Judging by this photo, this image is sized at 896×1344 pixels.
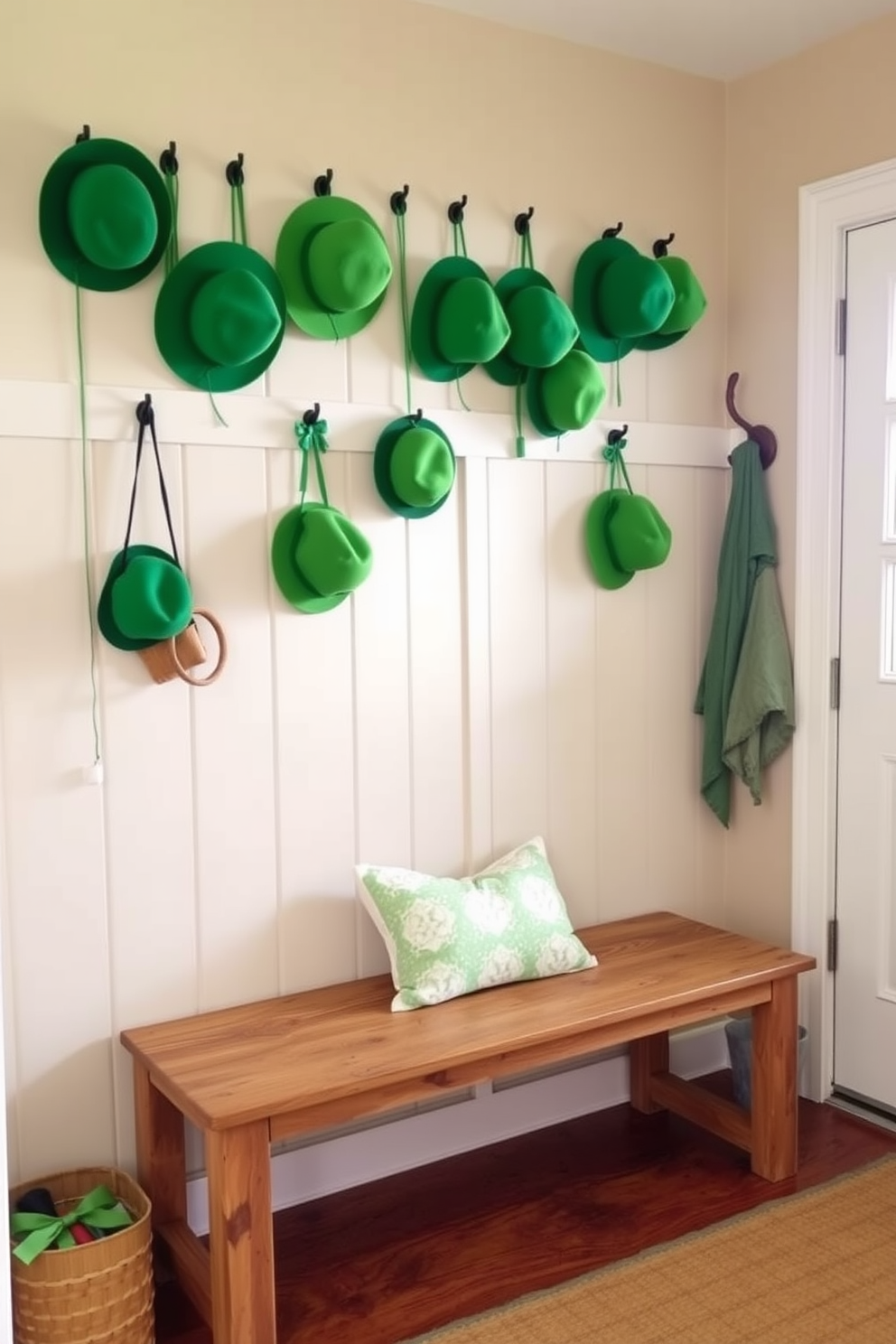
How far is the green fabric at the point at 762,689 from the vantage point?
3.00m

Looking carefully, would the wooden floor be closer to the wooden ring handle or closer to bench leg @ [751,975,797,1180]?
bench leg @ [751,975,797,1180]

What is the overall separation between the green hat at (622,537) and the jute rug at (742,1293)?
1.40 metres

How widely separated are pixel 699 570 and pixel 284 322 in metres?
1.24

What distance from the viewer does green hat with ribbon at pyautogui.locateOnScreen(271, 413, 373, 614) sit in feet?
8.07

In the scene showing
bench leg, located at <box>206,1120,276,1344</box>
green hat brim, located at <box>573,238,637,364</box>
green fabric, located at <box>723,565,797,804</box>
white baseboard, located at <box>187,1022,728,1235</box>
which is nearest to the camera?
bench leg, located at <box>206,1120,276,1344</box>

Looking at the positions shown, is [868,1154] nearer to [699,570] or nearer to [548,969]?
[548,969]

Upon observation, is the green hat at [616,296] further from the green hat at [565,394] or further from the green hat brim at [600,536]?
the green hat brim at [600,536]

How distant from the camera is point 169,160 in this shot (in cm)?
235

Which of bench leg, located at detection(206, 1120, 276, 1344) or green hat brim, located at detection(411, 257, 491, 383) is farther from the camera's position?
Answer: green hat brim, located at detection(411, 257, 491, 383)

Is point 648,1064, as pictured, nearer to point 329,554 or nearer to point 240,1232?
point 240,1232

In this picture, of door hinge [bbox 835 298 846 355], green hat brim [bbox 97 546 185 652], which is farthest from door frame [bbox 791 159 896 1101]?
green hat brim [bbox 97 546 185 652]

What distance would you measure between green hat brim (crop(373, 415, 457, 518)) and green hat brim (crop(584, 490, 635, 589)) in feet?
1.44

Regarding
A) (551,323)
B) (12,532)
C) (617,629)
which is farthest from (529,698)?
(12,532)

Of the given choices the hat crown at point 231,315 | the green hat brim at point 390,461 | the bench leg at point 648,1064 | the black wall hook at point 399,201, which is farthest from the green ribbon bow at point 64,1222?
the black wall hook at point 399,201
